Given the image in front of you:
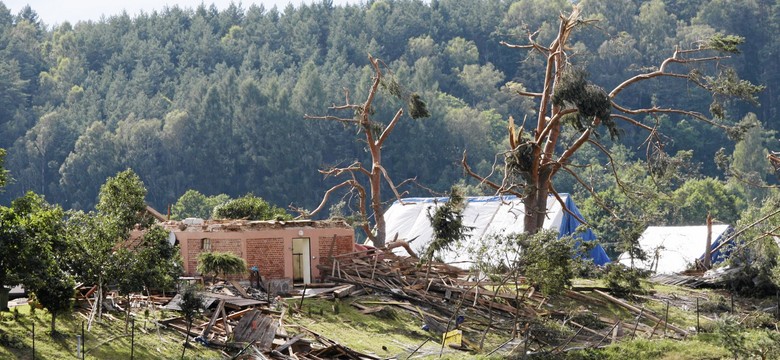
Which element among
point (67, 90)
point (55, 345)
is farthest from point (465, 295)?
point (67, 90)

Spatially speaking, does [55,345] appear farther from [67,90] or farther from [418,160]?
[67,90]

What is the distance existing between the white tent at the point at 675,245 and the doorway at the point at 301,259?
16501mm

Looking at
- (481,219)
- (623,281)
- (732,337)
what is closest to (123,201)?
(732,337)

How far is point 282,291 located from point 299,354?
6734 millimetres

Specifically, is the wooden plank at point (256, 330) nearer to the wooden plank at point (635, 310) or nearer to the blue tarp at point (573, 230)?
the wooden plank at point (635, 310)

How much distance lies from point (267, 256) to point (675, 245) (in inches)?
925

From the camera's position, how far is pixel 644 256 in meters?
51.9

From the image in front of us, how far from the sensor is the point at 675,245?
6028 cm

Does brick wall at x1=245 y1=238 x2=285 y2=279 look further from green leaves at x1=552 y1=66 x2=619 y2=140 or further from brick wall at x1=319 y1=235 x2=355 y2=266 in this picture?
green leaves at x1=552 y1=66 x2=619 y2=140

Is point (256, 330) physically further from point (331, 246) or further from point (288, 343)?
point (331, 246)

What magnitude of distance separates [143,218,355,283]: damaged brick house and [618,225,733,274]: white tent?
16526 mm

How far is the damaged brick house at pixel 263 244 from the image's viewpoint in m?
42.6

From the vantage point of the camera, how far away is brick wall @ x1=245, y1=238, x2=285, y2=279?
1678 inches

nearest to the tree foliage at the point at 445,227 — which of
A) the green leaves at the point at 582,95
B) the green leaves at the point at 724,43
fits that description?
the green leaves at the point at 582,95
